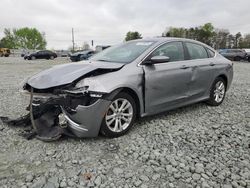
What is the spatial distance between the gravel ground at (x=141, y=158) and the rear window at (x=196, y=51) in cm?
142

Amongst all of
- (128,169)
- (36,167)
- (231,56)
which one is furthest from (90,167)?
(231,56)

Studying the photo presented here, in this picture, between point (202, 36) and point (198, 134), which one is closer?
point (198, 134)

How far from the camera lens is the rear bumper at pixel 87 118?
3.32 metres

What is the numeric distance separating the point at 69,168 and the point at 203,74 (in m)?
3.37

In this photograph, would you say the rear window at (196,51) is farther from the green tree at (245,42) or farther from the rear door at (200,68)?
the green tree at (245,42)

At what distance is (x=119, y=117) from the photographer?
372cm

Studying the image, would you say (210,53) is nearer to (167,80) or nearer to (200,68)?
(200,68)

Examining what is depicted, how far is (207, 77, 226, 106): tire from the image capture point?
5457 mm

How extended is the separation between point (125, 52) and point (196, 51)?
1.64m

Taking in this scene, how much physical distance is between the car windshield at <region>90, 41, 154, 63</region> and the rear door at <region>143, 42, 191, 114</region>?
0.75 ft

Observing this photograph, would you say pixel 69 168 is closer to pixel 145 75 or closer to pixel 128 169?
pixel 128 169

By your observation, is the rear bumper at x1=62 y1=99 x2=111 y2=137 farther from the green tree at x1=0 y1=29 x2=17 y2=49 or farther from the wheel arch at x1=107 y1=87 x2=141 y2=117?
the green tree at x1=0 y1=29 x2=17 y2=49

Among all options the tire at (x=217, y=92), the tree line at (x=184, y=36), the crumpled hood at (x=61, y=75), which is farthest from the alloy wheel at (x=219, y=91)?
the tree line at (x=184, y=36)

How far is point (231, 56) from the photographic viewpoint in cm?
3011
